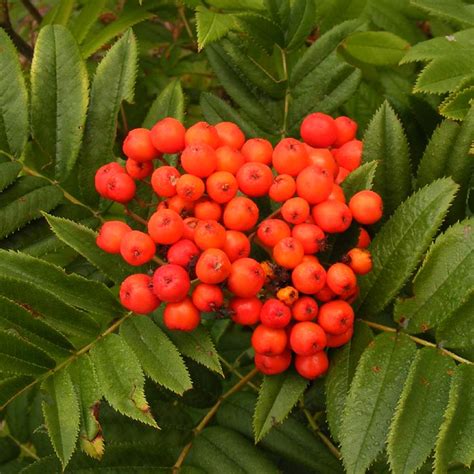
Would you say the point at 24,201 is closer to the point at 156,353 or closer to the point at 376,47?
the point at 156,353

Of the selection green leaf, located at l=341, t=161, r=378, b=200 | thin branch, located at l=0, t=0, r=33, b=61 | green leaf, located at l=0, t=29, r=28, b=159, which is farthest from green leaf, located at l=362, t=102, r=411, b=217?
thin branch, located at l=0, t=0, r=33, b=61

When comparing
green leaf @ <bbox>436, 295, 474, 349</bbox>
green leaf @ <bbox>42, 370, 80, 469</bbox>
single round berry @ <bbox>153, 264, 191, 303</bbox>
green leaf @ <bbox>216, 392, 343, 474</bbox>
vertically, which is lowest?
green leaf @ <bbox>216, 392, 343, 474</bbox>

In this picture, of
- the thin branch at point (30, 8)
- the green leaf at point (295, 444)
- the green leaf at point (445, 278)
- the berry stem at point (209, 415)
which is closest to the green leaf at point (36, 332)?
the berry stem at point (209, 415)

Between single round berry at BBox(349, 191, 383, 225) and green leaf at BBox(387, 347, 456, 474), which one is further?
single round berry at BBox(349, 191, 383, 225)

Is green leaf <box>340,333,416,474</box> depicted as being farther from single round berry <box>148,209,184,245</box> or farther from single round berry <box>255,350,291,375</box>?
single round berry <box>148,209,184,245</box>

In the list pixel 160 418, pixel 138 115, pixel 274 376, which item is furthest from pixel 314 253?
pixel 138 115

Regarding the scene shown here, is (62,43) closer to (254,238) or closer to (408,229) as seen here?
(254,238)

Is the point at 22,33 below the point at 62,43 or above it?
below
